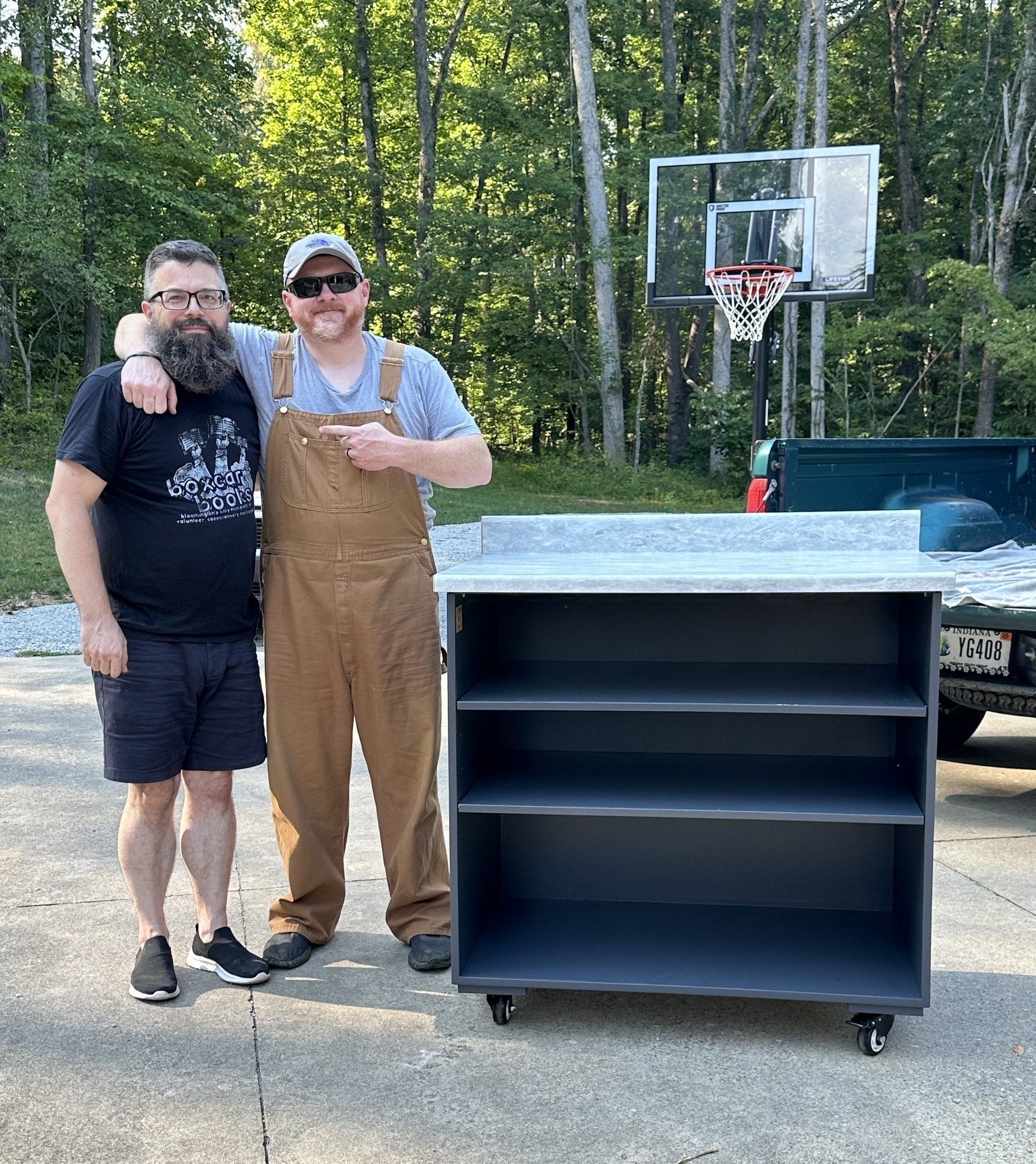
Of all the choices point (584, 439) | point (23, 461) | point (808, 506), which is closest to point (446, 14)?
point (584, 439)

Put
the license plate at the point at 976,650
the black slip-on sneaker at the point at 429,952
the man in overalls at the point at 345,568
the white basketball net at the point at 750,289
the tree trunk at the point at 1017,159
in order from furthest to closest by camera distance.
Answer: the tree trunk at the point at 1017,159 < the white basketball net at the point at 750,289 < the license plate at the point at 976,650 < the black slip-on sneaker at the point at 429,952 < the man in overalls at the point at 345,568

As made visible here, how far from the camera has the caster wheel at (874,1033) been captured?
113 inches

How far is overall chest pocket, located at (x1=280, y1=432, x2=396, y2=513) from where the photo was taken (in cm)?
326

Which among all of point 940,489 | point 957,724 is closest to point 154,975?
point 957,724

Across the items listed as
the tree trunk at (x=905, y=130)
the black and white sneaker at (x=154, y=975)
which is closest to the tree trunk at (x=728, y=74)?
the tree trunk at (x=905, y=130)

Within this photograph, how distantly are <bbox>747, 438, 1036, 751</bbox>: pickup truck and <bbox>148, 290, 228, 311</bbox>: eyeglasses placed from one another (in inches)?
115

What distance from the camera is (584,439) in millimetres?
27797

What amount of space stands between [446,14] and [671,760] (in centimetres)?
3090

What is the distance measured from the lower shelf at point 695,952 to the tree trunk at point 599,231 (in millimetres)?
21573

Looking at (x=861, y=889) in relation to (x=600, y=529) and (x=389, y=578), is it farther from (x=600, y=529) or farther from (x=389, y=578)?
(x=389, y=578)

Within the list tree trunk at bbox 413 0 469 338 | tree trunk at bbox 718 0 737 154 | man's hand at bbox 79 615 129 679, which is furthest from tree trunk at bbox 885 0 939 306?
man's hand at bbox 79 615 129 679

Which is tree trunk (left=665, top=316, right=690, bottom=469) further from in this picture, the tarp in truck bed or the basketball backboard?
the tarp in truck bed

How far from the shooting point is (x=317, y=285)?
3.31m

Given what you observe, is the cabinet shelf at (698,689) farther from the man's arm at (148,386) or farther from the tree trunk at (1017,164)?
the tree trunk at (1017,164)
